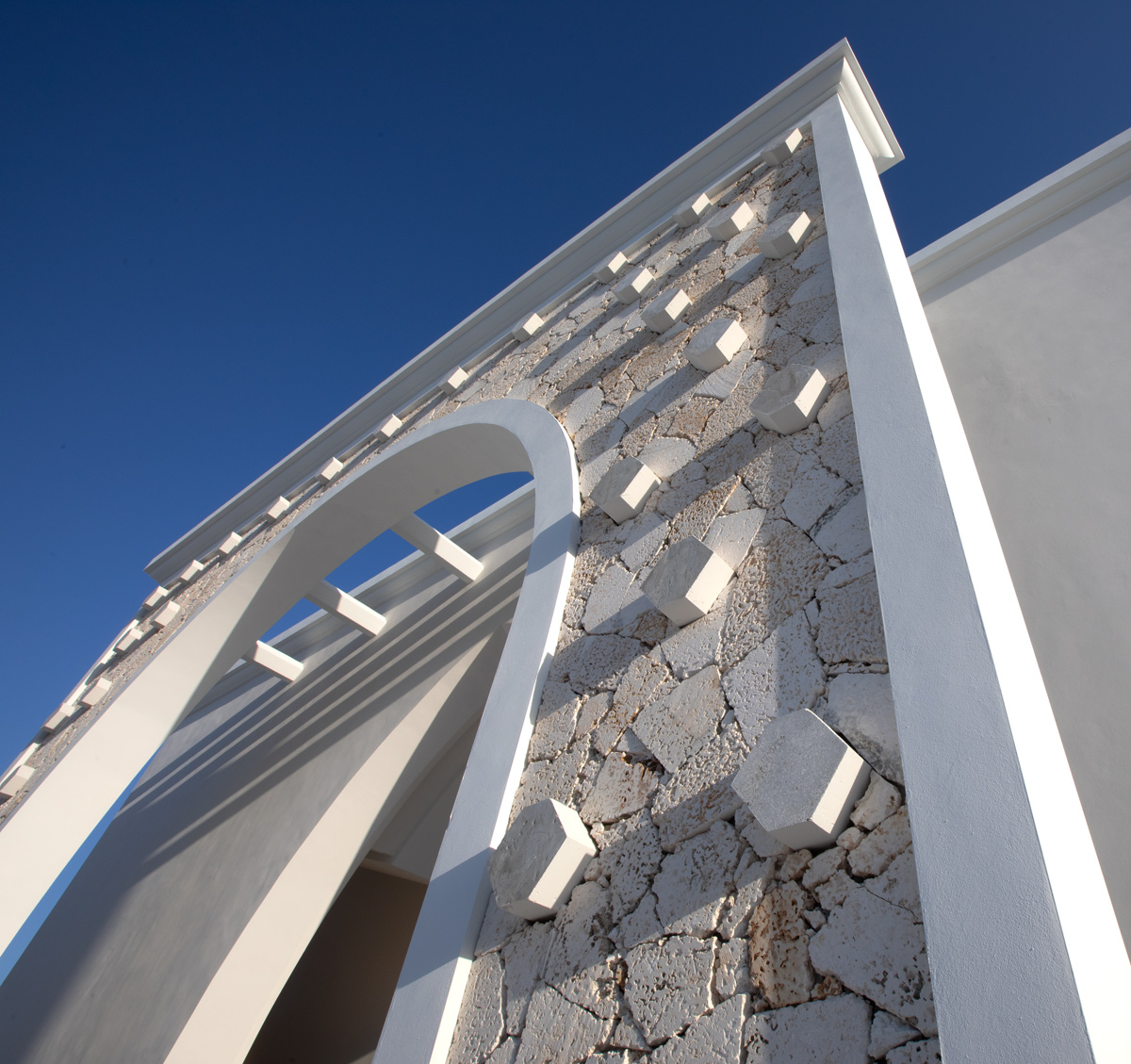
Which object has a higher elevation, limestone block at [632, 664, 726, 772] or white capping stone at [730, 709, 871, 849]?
limestone block at [632, 664, 726, 772]

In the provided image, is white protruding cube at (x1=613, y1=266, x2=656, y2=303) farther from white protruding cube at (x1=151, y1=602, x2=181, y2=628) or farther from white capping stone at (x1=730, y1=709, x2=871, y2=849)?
white protruding cube at (x1=151, y1=602, x2=181, y2=628)

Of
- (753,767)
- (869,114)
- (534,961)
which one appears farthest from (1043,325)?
(534,961)

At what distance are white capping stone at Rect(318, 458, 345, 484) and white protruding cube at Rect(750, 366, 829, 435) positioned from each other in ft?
11.0

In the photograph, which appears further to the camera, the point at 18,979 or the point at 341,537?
the point at 18,979

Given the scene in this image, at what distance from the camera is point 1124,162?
3006mm

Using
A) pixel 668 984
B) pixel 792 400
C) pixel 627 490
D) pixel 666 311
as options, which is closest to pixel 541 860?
pixel 668 984

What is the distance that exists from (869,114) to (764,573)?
2819 mm

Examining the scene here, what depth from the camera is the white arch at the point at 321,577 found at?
1.95m

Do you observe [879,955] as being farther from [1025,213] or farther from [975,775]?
[1025,213]

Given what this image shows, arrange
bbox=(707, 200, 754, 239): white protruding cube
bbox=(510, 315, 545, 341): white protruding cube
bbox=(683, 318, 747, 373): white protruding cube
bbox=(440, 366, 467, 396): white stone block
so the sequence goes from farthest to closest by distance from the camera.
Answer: bbox=(440, 366, 467, 396): white stone block, bbox=(510, 315, 545, 341): white protruding cube, bbox=(707, 200, 754, 239): white protruding cube, bbox=(683, 318, 747, 373): white protruding cube

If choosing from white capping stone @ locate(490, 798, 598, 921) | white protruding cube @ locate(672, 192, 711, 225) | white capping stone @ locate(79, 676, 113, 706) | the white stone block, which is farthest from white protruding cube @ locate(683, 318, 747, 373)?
white capping stone @ locate(79, 676, 113, 706)

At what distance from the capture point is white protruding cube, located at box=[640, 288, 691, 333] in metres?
2.84

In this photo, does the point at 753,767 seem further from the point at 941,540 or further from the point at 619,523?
the point at 619,523

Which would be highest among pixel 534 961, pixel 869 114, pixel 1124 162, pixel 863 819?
pixel 869 114
